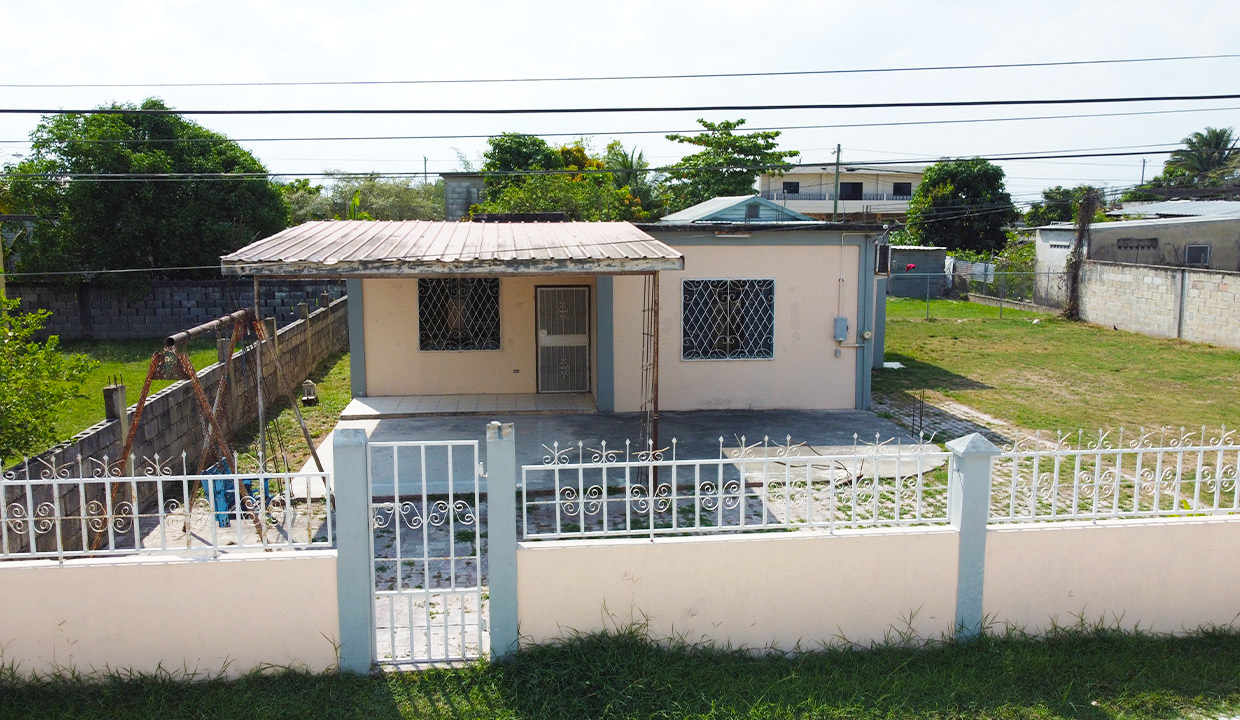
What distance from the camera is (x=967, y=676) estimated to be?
4473 millimetres

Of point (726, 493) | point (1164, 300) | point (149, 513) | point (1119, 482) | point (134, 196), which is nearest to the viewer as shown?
point (1119, 482)

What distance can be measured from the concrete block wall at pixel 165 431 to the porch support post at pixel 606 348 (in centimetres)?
359

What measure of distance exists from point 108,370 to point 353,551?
39.2ft

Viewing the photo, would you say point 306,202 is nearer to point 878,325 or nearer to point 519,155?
point 519,155

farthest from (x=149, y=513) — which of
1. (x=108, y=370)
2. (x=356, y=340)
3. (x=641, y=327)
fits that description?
(x=108, y=370)

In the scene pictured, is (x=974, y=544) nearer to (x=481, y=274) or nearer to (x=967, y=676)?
(x=967, y=676)

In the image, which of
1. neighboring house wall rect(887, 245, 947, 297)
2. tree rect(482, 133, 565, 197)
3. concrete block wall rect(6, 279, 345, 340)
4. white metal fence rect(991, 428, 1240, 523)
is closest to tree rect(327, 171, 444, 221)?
tree rect(482, 133, 565, 197)

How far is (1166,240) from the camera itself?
22375 millimetres

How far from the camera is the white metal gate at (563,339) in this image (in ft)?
39.6

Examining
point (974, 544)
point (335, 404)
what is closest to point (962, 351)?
point (335, 404)

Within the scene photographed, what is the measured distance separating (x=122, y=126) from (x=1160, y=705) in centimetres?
1989

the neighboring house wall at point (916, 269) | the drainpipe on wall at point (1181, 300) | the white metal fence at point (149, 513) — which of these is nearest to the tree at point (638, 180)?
the neighboring house wall at point (916, 269)

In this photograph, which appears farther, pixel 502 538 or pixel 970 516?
pixel 970 516

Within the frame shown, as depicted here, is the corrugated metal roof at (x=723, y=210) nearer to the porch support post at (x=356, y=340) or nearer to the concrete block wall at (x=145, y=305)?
the porch support post at (x=356, y=340)
